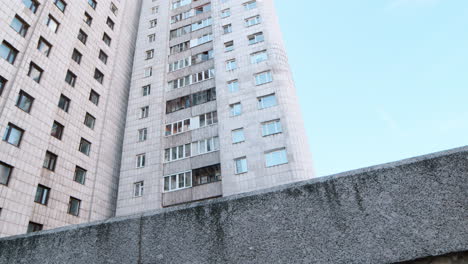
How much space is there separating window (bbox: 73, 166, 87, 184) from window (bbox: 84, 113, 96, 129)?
3818mm

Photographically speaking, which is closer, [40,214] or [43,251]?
[43,251]

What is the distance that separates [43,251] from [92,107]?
73.8 ft

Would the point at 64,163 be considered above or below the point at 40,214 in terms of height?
above

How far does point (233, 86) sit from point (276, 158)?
25.3 ft

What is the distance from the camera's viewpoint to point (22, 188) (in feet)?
53.8

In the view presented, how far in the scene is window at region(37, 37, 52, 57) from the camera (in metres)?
20.4

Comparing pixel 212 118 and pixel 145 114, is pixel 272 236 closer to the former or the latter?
pixel 212 118

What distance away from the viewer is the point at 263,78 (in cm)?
2305

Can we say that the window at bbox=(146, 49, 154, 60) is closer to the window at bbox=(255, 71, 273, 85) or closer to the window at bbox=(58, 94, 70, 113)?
the window at bbox=(58, 94, 70, 113)

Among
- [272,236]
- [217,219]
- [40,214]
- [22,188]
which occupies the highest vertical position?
[22,188]

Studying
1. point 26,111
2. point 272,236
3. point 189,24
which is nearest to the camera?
point 272,236

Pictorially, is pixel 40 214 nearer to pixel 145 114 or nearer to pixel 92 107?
pixel 92 107

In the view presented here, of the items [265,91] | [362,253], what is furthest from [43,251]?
[265,91]

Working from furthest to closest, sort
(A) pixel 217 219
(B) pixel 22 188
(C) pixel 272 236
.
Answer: (B) pixel 22 188 < (A) pixel 217 219 < (C) pixel 272 236
